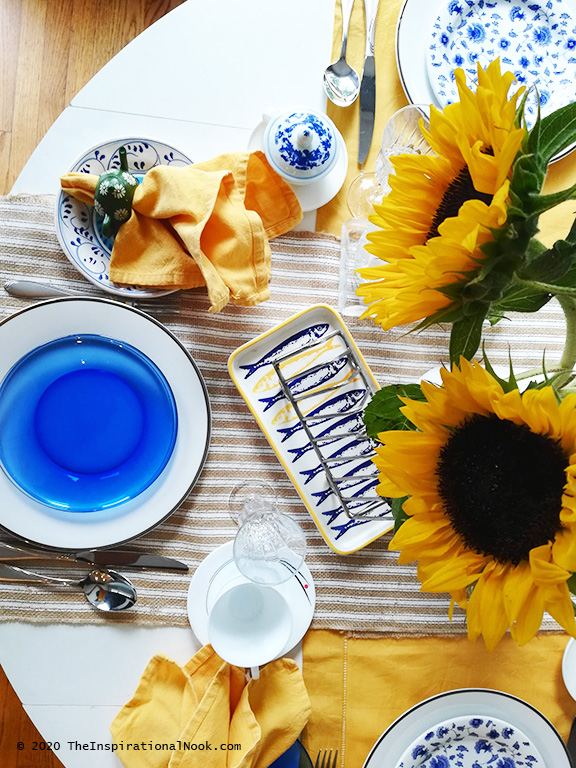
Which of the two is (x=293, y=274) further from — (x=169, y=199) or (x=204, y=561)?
(x=204, y=561)

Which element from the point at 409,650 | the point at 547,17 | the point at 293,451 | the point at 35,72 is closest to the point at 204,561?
the point at 293,451

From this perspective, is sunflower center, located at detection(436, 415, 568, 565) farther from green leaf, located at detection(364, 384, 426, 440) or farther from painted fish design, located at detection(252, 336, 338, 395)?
painted fish design, located at detection(252, 336, 338, 395)

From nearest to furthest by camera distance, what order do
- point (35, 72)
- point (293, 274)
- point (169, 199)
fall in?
1. point (169, 199)
2. point (293, 274)
3. point (35, 72)

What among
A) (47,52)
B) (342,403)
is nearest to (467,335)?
(342,403)

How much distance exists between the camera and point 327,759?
0.87 meters

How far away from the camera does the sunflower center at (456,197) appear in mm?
491

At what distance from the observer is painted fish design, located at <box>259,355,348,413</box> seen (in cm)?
91

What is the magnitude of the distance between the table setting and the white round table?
20 mm

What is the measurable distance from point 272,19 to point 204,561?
744 millimetres

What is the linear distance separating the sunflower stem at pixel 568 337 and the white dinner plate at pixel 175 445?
0.47 m

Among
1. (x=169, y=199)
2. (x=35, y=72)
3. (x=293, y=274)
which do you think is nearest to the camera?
(x=169, y=199)

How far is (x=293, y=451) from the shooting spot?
0.90 metres

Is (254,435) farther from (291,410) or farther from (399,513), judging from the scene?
(399,513)

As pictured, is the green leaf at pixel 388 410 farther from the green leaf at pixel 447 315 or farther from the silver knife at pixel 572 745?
the silver knife at pixel 572 745
